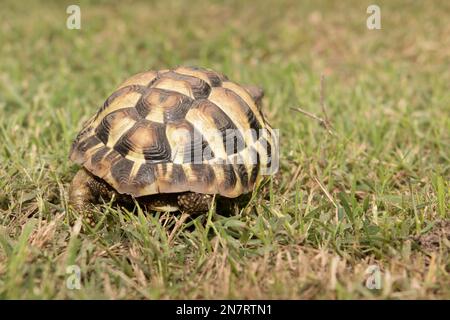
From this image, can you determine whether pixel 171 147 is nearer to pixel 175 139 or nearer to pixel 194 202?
pixel 175 139

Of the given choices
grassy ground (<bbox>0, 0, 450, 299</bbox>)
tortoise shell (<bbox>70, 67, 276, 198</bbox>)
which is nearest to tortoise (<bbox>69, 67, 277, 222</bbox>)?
tortoise shell (<bbox>70, 67, 276, 198</bbox>)

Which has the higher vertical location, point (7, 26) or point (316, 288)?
point (7, 26)

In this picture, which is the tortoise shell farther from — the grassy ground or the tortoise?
the grassy ground

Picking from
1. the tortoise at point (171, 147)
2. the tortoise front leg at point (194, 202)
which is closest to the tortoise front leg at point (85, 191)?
the tortoise at point (171, 147)

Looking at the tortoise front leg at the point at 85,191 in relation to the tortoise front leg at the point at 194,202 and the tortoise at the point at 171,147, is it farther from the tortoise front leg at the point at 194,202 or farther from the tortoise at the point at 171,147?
the tortoise front leg at the point at 194,202

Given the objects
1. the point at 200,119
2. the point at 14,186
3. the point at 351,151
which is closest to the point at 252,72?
the point at 351,151

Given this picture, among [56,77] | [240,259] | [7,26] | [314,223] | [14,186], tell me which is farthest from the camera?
[7,26]
